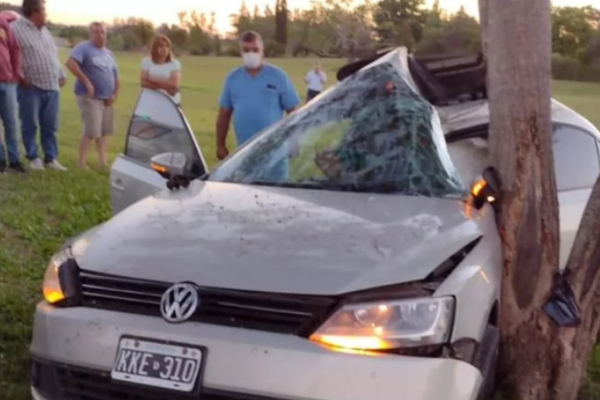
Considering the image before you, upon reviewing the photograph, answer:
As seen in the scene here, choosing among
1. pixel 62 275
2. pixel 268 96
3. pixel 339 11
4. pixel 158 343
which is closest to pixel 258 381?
pixel 158 343

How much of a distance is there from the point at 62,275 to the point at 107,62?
790 centimetres

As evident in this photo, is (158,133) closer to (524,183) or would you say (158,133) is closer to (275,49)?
(524,183)

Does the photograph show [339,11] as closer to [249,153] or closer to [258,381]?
[249,153]

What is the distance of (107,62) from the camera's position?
38.7ft

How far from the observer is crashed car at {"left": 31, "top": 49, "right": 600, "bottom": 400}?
144 inches

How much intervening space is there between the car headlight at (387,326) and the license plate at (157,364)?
17.4 inches

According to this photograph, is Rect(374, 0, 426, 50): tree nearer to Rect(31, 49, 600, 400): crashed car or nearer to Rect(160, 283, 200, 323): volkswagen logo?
Rect(31, 49, 600, 400): crashed car

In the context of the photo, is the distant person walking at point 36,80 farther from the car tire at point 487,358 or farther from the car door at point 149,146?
the car tire at point 487,358

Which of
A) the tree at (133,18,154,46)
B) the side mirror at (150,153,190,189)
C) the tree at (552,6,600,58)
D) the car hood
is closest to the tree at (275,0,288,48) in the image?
the tree at (552,6,600,58)

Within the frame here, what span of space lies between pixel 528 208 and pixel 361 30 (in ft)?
76.3

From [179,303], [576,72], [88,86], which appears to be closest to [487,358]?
[179,303]

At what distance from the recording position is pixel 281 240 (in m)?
4.09

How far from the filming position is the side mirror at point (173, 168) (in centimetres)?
496

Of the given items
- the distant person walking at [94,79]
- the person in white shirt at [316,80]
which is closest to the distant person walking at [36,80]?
the distant person walking at [94,79]
